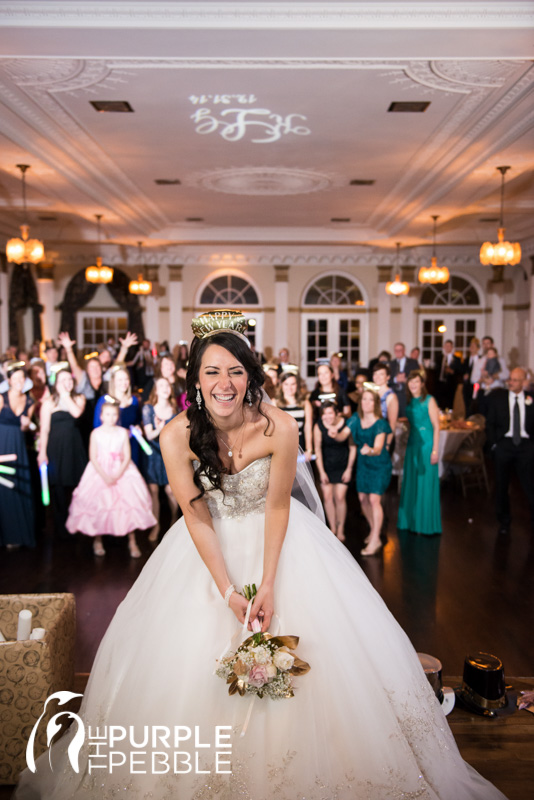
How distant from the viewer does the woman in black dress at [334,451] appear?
226 inches

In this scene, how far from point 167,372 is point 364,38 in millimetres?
3790

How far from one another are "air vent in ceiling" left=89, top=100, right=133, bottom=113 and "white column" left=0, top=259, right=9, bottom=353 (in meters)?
8.27

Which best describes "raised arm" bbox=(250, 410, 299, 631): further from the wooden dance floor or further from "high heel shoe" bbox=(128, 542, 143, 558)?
"high heel shoe" bbox=(128, 542, 143, 558)

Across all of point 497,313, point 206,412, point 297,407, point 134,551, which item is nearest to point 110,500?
point 134,551

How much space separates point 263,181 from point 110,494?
4.89 m

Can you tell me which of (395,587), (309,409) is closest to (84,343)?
(309,409)

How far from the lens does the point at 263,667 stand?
75.9 inches

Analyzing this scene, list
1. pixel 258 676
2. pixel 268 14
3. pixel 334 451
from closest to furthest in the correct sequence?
pixel 258 676, pixel 268 14, pixel 334 451

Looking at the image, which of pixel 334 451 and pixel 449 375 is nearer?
pixel 334 451

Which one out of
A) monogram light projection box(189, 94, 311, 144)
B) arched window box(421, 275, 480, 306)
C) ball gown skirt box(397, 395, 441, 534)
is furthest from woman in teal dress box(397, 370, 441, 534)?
arched window box(421, 275, 480, 306)

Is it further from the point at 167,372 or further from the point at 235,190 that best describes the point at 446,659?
the point at 235,190

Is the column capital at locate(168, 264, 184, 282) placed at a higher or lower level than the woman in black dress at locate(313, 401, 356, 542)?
higher

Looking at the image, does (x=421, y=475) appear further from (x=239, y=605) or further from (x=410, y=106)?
(x=239, y=605)

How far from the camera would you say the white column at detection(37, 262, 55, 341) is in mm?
14523
